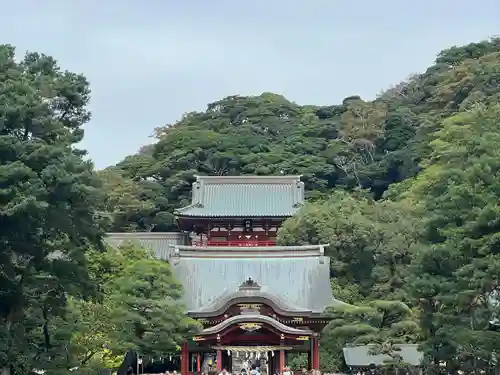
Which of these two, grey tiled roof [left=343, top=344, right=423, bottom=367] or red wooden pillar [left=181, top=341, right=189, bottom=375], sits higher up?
grey tiled roof [left=343, top=344, right=423, bottom=367]

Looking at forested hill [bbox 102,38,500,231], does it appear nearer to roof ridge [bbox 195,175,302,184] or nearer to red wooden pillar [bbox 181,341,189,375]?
roof ridge [bbox 195,175,302,184]

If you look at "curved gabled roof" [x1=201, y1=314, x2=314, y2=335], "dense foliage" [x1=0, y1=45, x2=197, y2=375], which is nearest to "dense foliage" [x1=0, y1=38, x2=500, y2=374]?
"dense foliage" [x1=0, y1=45, x2=197, y2=375]

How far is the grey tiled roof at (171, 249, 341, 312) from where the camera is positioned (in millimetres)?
35438

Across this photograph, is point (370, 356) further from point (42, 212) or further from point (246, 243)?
point (246, 243)

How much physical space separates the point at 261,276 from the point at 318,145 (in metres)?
29.3

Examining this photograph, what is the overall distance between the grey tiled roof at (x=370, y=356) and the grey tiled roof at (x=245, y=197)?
16.6 metres

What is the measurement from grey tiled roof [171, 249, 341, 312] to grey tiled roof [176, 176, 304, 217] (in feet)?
27.3

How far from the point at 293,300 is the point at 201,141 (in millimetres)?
29491

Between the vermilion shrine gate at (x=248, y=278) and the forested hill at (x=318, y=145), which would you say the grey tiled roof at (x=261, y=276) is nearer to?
the vermilion shrine gate at (x=248, y=278)

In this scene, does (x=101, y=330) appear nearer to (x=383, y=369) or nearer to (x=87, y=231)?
(x=87, y=231)

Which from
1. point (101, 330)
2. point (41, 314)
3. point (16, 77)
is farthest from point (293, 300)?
point (16, 77)

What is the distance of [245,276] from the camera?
37.4 meters

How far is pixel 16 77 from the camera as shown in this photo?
1877 cm

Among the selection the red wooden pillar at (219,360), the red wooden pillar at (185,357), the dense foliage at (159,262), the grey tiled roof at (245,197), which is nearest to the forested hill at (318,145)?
the dense foliage at (159,262)
